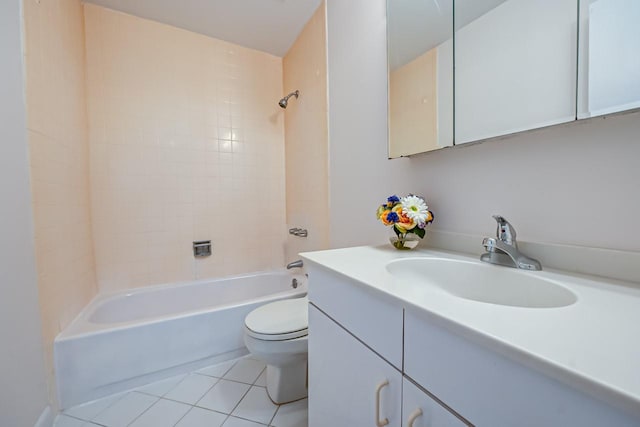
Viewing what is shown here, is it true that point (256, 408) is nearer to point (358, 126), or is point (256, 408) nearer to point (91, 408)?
point (91, 408)

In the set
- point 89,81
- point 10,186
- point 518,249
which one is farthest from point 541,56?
point 89,81

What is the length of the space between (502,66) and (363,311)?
87 centimetres

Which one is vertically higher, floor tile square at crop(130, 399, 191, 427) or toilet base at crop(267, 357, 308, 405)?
toilet base at crop(267, 357, 308, 405)

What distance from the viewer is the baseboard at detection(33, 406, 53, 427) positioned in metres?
1.01

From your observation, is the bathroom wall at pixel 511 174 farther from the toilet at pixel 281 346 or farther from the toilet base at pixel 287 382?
the toilet base at pixel 287 382

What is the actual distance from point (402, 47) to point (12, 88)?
1612mm

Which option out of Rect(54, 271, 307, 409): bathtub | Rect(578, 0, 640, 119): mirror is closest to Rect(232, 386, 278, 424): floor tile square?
Rect(54, 271, 307, 409): bathtub

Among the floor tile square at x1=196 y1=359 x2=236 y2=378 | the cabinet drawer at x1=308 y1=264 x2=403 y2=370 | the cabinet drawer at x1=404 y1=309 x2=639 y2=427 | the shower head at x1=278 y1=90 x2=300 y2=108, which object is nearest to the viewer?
the cabinet drawer at x1=404 y1=309 x2=639 y2=427

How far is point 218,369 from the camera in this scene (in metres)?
1.47

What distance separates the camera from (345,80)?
4.79 ft

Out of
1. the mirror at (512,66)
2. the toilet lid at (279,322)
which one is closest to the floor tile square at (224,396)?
the toilet lid at (279,322)

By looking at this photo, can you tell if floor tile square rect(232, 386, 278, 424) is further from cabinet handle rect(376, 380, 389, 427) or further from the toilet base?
cabinet handle rect(376, 380, 389, 427)

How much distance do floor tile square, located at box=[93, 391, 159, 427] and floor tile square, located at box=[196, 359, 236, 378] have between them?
255 millimetres

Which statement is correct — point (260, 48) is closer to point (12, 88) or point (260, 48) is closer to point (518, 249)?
point (12, 88)
